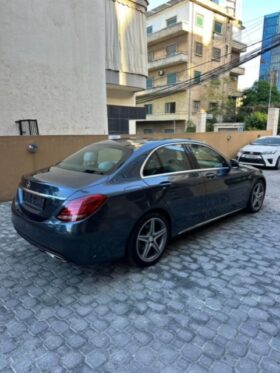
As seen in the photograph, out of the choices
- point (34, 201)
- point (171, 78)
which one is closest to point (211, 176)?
point (34, 201)

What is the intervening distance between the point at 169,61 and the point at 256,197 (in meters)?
27.1

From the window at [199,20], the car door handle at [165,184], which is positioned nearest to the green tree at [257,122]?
the window at [199,20]

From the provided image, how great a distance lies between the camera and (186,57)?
27.7 m

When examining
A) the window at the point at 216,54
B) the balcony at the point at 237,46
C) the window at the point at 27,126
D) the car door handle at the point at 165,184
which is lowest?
the car door handle at the point at 165,184

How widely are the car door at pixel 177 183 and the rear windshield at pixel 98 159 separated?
0.33 m

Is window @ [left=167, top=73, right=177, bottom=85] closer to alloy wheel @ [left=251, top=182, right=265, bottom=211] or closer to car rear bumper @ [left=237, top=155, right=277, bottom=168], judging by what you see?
car rear bumper @ [left=237, top=155, right=277, bottom=168]

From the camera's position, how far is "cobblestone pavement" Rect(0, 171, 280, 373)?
6.20 ft

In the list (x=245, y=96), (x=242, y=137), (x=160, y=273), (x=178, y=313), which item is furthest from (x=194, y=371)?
(x=245, y=96)

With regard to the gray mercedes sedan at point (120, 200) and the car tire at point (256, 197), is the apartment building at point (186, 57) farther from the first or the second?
the gray mercedes sedan at point (120, 200)

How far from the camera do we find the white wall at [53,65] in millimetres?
7070

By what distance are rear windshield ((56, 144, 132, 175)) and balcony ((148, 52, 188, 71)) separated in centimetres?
2752

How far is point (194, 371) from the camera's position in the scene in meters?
1.79

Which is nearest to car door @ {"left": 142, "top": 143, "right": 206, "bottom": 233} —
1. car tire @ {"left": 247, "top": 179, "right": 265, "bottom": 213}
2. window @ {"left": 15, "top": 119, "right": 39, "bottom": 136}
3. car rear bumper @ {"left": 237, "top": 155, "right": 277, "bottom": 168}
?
car tire @ {"left": 247, "top": 179, "right": 265, "bottom": 213}

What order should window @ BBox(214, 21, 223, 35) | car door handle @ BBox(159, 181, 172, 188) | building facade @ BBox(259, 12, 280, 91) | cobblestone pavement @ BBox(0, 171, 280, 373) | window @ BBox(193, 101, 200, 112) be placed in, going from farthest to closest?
window @ BBox(214, 21, 223, 35) < window @ BBox(193, 101, 200, 112) < building facade @ BBox(259, 12, 280, 91) < car door handle @ BBox(159, 181, 172, 188) < cobblestone pavement @ BBox(0, 171, 280, 373)
